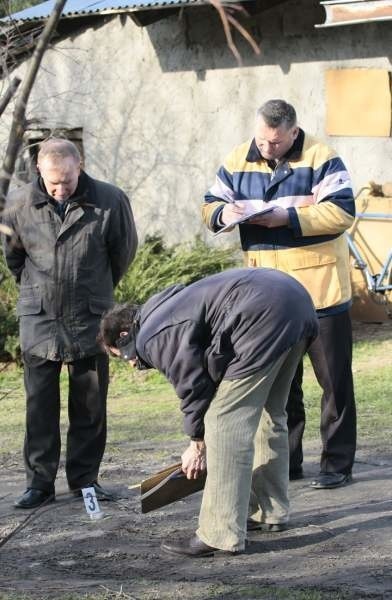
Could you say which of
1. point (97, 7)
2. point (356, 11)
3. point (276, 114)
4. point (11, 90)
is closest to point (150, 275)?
point (97, 7)

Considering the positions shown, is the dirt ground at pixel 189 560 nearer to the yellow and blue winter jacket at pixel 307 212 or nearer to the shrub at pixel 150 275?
the yellow and blue winter jacket at pixel 307 212

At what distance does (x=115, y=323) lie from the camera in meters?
4.94

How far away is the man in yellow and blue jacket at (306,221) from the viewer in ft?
19.8

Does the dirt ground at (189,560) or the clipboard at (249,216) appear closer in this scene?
the dirt ground at (189,560)

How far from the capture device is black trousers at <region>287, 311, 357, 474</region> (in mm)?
6238

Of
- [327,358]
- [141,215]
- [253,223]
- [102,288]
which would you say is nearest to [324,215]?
[253,223]

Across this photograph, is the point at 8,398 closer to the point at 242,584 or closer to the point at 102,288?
the point at 102,288

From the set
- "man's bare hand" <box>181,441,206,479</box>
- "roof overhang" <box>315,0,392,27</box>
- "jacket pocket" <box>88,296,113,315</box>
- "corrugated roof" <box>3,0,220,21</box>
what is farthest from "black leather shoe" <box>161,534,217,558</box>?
"corrugated roof" <box>3,0,220,21</box>

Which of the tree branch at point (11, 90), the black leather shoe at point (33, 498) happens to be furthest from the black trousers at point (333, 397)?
the tree branch at point (11, 90)

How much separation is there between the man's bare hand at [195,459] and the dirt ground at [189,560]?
1.25 ft

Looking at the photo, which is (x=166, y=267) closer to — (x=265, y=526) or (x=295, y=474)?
(x=295, y=474)

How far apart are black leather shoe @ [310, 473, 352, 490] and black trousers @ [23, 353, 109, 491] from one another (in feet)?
4.17

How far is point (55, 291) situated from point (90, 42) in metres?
7.80

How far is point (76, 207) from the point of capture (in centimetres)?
623
